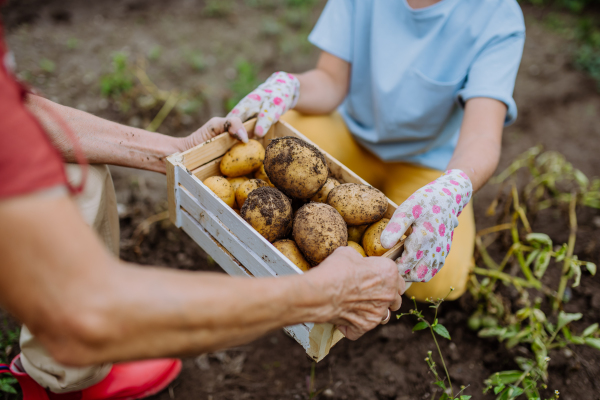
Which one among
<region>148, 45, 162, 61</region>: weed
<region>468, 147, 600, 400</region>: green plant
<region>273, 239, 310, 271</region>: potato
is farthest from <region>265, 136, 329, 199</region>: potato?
<region>148, 45, 162, 61</region>: weed

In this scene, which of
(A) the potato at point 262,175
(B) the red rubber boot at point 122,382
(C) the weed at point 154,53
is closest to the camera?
(B) the red rubber boot at point 122,382

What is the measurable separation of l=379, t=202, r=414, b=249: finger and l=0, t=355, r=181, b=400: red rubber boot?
1.31 m

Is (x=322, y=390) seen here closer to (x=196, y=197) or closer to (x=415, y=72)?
(x=196, y=197)

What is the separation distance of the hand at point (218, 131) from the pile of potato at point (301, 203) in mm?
61

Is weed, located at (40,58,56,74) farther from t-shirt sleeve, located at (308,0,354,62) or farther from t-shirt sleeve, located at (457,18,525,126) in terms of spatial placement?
t-shirt sleeve, located at (457,18,525,126)

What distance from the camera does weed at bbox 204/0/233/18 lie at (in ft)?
15.6

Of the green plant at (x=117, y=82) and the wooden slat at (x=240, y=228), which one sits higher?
the wooden slat at (x=240, y=228)

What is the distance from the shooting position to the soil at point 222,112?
6.69 feet

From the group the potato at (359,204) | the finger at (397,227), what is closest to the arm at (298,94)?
the potato at (359,204)

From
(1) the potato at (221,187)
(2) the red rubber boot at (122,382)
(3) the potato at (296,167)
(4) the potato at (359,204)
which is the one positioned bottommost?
(2) the red rubber boot at (122,382)

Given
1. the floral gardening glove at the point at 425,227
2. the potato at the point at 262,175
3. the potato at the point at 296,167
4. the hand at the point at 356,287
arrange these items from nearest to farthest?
the hand at the point at 356,287
the floral gardening glove at the point at 425,227
the potato at the point at 296,167
the potato at the point at 262,175

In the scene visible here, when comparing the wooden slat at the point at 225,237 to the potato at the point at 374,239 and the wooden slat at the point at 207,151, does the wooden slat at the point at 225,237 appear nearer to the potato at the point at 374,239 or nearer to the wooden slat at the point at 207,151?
the wooden slat at the point at 207,151

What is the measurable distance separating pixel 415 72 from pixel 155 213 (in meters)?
1.92

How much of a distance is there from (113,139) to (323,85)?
122 centimetres
